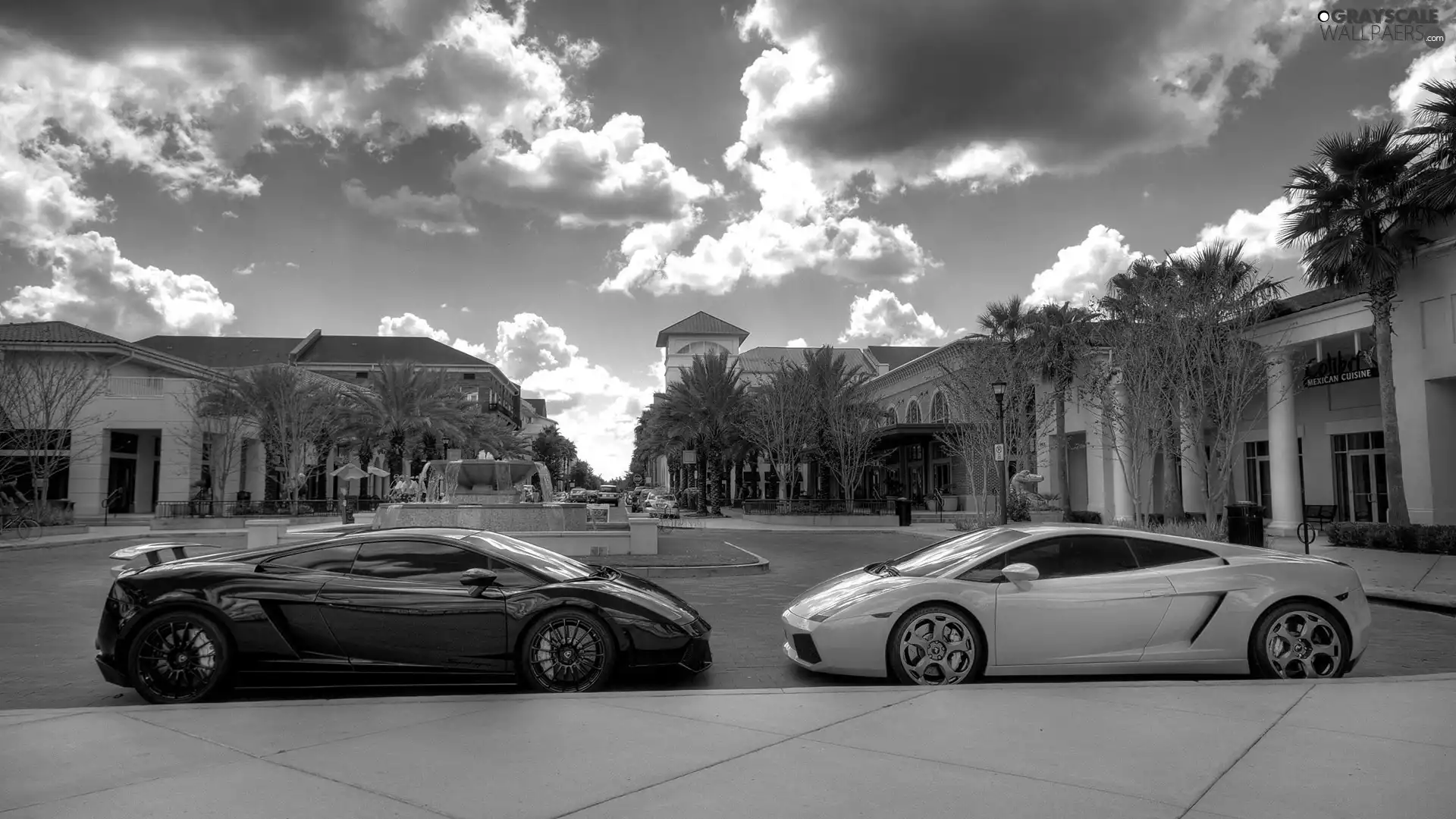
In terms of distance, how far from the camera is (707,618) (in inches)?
446

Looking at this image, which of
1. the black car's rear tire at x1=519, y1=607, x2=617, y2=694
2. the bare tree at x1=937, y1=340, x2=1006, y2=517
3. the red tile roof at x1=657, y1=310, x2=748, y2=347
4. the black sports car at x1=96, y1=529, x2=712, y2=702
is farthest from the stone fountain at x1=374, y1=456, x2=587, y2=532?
the red tile roof at x1=657, y1=310, x2=748, y2=347

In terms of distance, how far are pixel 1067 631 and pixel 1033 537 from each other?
30.4 inches

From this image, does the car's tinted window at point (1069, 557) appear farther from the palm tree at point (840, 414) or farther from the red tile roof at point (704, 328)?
→ the red tile roof at point (704, 328)

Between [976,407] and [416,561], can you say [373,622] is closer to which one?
[416,561]

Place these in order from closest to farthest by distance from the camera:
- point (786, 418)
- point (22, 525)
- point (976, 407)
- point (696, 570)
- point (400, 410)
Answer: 1. point (696, 570)
2. point (22, 525)
3. point (976, 407)
4. point (786, 418)
5. point (400, 410)

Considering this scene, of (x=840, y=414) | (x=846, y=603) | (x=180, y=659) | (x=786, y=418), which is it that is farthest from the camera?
(x=786, y=418)

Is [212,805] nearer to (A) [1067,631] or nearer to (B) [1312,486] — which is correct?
(A) [1067,631]

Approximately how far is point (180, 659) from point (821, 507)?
35581 mm

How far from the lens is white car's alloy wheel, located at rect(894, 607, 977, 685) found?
275 inches

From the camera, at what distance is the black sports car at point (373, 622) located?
6.58 meters

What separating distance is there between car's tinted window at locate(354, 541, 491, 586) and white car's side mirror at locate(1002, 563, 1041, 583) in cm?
392

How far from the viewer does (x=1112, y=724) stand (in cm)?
540

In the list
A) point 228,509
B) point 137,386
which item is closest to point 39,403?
point 228,509

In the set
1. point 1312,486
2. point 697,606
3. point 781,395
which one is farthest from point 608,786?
point 781,395
